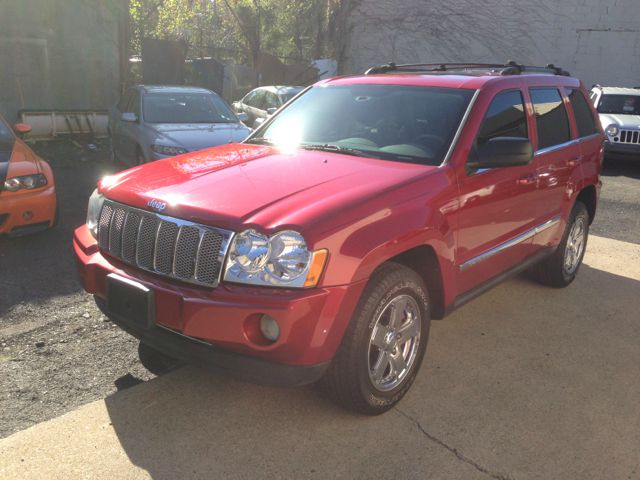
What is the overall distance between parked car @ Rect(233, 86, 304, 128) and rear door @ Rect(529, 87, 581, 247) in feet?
23.8

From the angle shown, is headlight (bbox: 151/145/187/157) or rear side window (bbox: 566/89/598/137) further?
headlight (bbox: 151/145/187/157)

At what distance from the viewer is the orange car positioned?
552 cm

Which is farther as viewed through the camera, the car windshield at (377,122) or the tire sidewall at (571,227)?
the tire sidewall at (571,227)

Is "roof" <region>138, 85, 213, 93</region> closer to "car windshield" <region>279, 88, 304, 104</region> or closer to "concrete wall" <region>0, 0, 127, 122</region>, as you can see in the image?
"car windshield" <region>279, 88, 304, 104</region>

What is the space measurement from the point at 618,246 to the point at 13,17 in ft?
40.9

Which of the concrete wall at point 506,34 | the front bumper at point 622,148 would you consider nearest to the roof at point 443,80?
the front bumper at point 622,148

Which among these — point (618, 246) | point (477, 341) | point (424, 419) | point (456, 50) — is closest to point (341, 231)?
point (424, 419)

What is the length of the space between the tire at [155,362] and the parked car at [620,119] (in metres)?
10.7

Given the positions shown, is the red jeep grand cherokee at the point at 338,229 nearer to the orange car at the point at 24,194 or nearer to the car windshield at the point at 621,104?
the orange car at the point at 24,194

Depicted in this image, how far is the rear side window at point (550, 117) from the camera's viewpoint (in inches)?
174

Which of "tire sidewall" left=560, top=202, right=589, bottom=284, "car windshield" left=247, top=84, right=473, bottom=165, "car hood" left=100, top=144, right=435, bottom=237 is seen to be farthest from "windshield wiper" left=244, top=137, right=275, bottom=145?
"tire sidewall" left=560, top=202, right=589, bottom=284

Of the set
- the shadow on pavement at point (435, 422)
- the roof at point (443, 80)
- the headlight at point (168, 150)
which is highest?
the roof at point (443, 80)

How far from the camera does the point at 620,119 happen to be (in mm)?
12031

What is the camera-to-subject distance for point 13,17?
40.9ft
